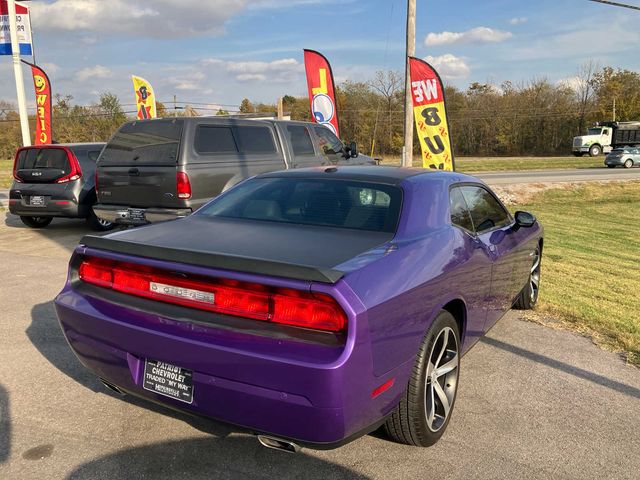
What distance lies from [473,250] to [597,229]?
1052cm

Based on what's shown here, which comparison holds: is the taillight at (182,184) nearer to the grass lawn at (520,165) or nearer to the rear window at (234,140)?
the rear window at (234,140)

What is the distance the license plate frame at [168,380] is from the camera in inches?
95.1

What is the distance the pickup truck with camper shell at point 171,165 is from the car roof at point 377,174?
362 centimetres

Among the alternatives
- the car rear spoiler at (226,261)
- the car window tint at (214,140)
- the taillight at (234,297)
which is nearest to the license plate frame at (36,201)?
the car window tint at (214,140)

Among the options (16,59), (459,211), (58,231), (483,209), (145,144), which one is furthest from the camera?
(16,59)

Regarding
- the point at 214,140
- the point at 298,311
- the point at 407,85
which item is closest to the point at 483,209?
the point at 298,311

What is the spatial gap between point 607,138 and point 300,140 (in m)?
45.9

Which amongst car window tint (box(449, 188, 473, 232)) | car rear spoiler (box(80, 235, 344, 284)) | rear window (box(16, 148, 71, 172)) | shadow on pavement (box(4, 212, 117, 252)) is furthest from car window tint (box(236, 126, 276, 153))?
car rear spoiler (box(80, 235, 344, 284))

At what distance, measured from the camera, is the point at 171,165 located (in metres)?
7.39

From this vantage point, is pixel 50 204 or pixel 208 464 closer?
pixel 208 464

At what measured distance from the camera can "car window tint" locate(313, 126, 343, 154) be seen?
10.0 meters

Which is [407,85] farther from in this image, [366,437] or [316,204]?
[366,437]

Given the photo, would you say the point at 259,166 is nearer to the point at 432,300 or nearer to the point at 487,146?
the point at 432,300

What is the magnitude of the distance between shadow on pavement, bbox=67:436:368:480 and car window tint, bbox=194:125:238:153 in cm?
556
